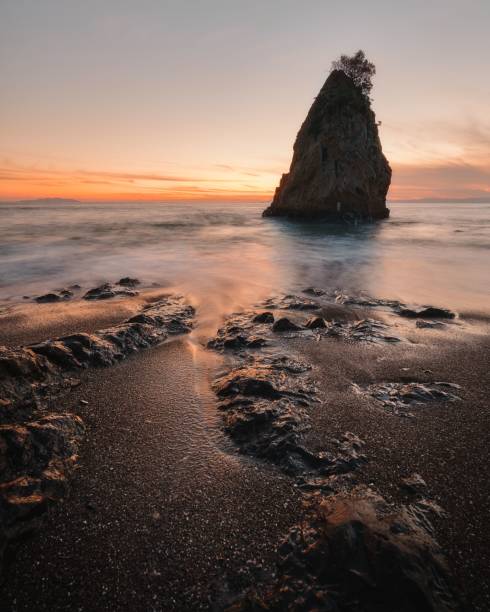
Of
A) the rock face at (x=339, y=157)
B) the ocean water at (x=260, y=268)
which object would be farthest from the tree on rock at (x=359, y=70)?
the ocean water at (x=260, y=268)

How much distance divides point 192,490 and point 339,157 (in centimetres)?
3439

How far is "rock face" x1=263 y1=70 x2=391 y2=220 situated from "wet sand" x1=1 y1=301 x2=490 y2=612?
31.6 metres

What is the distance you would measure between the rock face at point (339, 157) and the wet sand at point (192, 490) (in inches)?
1242

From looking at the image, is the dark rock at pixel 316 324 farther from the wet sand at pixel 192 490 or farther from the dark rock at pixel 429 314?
the dark rock at pixel 429 314

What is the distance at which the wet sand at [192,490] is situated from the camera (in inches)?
75.4

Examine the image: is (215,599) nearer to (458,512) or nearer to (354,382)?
(458,512)

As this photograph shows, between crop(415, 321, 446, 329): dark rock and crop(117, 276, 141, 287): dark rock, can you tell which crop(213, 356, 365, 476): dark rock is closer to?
crop(415, 321, 446, 329): dark rock

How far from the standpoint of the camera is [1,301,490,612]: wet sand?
1.92 metres

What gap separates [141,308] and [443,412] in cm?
568

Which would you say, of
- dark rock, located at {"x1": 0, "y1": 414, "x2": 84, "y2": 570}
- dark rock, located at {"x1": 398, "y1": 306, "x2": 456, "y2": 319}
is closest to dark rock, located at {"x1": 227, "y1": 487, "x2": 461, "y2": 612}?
dark rock, located at {"x1": 0, "y1": 414, "x2": 84, "y2": 570}

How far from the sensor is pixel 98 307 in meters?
7.09

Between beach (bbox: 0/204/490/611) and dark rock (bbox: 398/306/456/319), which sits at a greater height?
dark rock (bbox: 398/306/456/319)

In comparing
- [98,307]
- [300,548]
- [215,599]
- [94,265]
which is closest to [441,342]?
[300,548]

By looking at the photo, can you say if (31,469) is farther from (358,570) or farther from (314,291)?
(314,291)
